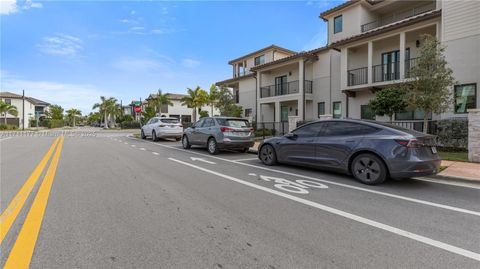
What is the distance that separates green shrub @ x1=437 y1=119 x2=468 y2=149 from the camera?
36.9 feet

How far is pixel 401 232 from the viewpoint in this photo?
361 centimetres

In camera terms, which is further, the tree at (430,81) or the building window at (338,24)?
the building window at (338,24)

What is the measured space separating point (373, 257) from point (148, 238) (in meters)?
2.61

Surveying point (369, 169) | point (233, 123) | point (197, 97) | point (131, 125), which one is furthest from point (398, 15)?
point (131, 125)

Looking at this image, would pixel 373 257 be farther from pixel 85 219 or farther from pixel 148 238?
pixel 85 219

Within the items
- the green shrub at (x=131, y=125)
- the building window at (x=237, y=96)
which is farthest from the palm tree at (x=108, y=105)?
the building window at (x=237, y=96)

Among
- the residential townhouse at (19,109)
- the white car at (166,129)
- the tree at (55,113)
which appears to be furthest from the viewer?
the tree at (55,113)

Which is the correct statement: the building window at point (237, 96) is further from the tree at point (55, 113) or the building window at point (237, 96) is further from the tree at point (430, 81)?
the tree at point (55, 113)

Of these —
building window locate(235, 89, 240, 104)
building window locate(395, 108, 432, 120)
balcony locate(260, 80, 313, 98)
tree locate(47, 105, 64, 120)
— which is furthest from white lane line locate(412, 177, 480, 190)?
tree locate(47, 105, 64, 120)

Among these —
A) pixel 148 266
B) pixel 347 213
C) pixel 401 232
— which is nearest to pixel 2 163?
pixel 148 266

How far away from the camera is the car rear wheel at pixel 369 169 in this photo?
6164mm

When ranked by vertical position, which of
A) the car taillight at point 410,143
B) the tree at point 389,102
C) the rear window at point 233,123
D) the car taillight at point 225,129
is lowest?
the car taillight at point 410,143

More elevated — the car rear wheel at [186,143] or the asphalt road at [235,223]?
the car rear wheel at [186,143]

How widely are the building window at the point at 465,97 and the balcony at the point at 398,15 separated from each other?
6.69 m
